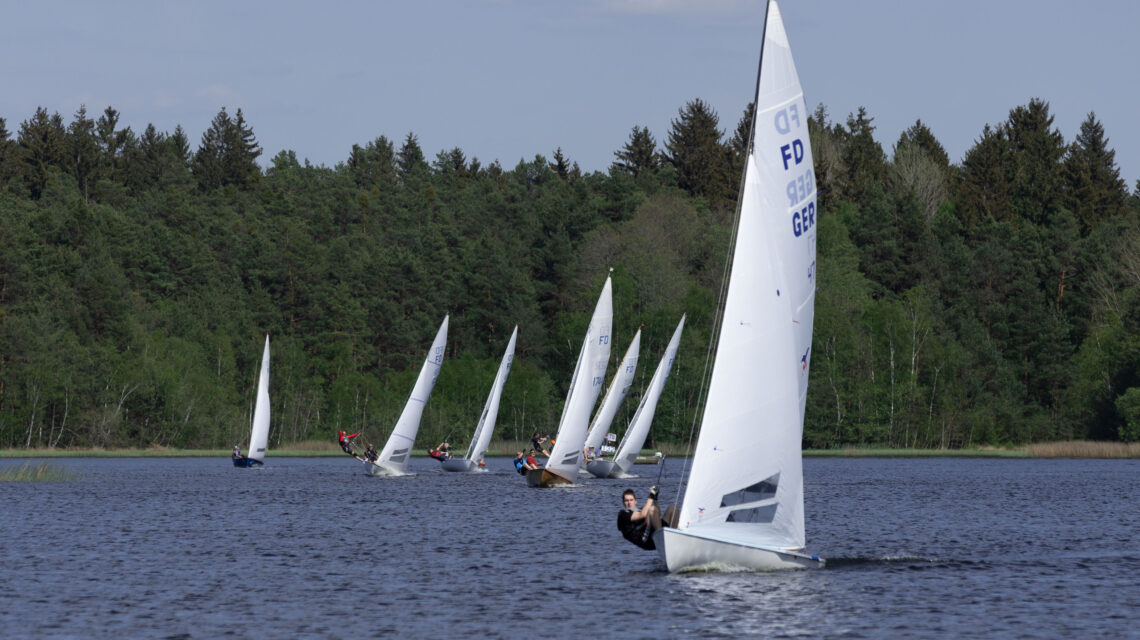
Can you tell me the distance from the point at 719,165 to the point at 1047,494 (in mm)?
120113

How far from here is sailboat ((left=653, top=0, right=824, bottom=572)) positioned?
1148 inches

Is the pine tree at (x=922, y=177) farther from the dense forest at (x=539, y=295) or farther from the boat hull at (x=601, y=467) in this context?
the boat hull at (x=601, y=467)

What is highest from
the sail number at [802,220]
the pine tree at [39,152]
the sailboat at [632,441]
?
the pine tree at [39,152]

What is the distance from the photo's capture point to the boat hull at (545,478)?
235ft

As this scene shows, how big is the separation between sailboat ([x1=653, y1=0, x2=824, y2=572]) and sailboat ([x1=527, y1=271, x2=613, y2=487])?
37959 millimetres

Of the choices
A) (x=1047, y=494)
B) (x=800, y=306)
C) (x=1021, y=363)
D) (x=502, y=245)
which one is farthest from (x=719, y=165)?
(x=800, y=306)

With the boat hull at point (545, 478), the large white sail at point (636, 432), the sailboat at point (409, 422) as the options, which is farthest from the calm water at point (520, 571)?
the large white sail at point (636, 432)

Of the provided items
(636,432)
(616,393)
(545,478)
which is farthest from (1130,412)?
(545,478)

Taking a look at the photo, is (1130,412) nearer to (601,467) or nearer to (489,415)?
(601,467)

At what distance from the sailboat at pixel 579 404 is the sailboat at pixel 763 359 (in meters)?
38.0

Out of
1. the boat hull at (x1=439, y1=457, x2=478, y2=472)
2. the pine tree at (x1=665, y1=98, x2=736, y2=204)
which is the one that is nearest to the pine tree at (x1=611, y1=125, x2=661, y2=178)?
the pine tree at (x1=665, y1=98, x2=736, y2=204)

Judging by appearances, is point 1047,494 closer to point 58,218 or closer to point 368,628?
point 368,628

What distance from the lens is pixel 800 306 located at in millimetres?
30391

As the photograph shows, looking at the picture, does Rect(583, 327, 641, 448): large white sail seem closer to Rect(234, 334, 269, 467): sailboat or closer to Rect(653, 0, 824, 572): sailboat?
Rect(234, 334, 269, 467): sailboat
